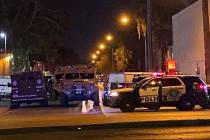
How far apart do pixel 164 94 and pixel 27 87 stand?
12.5 meters

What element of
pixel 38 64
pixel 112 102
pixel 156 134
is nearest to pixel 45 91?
pixel 112 102

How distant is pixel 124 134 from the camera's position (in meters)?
18.4

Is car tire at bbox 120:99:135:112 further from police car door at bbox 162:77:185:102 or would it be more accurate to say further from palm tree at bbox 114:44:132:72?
palm tree at bbox 114:44:132:72

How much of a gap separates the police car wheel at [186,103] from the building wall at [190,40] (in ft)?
48.6

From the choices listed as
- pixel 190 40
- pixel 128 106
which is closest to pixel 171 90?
pixel 128 106

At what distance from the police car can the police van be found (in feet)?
34.2

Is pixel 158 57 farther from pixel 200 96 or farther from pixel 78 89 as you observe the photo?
pixel 200 96

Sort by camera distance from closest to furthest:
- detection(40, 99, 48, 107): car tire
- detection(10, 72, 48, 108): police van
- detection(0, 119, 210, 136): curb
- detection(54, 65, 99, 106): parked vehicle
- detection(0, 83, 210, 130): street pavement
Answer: detection(0, 119, 210, 136): curb → detection(0, 83, 210, 130): street pavement → detection(54, 65, 99, 106): parked vehicle → detection(10, 72, 48, 108): police van → detection(40, 99, 48, 107): car tire

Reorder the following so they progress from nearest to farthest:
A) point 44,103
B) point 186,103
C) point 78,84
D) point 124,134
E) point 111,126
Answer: point 124,134, point 111,126, point 186,103, point 78,84, point 44,103

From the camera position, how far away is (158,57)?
7138 centimetres

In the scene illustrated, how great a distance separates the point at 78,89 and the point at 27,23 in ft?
147

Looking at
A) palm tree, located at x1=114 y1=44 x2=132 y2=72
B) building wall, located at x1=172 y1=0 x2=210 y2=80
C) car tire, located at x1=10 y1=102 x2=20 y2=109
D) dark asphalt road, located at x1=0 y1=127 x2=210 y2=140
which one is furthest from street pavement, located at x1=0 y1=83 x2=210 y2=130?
palm tree, located at x1=114 y1=44 x2=132 y2=72

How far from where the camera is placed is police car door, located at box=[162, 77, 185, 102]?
29388 millimetres

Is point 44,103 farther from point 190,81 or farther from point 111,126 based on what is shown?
point 111,126
